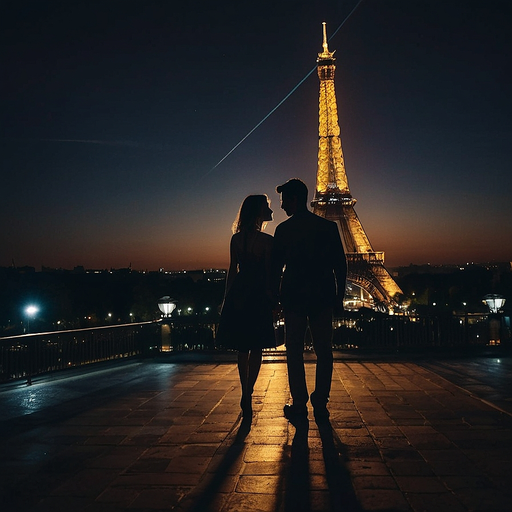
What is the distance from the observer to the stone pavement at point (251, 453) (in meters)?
3.07

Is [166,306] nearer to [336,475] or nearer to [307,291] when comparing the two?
[307,291]

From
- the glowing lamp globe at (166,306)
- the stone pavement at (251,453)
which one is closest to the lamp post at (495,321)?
the stone pavement at (251,453)

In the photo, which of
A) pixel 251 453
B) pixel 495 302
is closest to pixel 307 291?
pixel 251 453

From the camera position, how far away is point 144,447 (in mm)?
4250

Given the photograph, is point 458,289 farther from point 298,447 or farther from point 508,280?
point 298,447

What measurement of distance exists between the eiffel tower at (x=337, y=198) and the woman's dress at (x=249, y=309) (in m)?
49.8

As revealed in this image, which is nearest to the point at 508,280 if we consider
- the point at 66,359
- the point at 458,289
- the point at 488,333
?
the point at 458,289

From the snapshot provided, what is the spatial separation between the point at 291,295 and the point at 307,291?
0.46 feet

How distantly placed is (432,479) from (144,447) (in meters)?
1.96

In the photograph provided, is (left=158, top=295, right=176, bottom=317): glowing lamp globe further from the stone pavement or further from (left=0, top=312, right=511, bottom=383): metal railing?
the stone pavement

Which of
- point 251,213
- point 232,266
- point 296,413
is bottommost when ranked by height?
point 296,413

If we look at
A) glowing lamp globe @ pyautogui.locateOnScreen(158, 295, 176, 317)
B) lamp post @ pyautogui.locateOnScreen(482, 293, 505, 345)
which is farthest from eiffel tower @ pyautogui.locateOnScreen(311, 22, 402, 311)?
lamp post @ pyautogui.locateOnScreen(482, 293, 505, 345)

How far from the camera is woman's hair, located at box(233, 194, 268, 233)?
5.29 meters

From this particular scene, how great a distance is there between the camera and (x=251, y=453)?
13.1 ft
